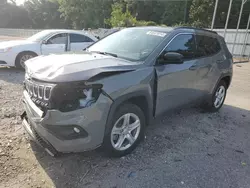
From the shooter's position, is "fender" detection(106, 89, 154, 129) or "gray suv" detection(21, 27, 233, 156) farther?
"fender" detection(106, 89, 154, 129)

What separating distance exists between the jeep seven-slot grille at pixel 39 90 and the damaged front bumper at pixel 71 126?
0.14 meters

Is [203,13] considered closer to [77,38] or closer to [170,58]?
[77,38]

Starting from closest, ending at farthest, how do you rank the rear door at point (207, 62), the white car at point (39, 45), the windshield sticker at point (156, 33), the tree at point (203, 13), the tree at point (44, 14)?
the windshield sticker at point (156, 33)
the rear door at point (207, 62)
the white car at point (39, 45)
the tree at point (203, 13)
the tree at point (44, 14)

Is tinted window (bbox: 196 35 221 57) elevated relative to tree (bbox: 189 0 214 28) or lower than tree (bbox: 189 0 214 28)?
lower

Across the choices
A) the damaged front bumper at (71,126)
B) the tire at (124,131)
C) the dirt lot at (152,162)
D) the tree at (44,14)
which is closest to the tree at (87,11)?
the tree at (44,14)

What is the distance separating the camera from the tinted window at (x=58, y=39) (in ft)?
27.1

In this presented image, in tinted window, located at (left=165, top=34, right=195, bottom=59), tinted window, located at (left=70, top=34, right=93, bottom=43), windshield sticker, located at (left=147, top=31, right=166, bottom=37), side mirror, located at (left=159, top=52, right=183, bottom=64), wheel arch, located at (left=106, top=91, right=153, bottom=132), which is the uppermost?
windshield sticker, located at (left=147, top=31, right=166, bottom=37)

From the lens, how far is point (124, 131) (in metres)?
3.03

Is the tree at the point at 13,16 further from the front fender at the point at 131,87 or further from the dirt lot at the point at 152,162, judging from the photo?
the front fender at the point at 131,87

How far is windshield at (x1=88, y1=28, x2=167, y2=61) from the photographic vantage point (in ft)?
10.9

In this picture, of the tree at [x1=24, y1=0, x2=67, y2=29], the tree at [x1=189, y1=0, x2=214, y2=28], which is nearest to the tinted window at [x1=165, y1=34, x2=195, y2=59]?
the tree at [x1=189, y1=0, x2=214, y2=28]

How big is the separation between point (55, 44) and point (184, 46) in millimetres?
5909

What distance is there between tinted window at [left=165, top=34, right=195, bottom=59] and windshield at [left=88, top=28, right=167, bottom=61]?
22cm

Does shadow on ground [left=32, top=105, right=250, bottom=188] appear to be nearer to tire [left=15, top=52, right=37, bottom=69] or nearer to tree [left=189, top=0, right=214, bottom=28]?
tire [left=15, top=52, right=37, bottom=69]
